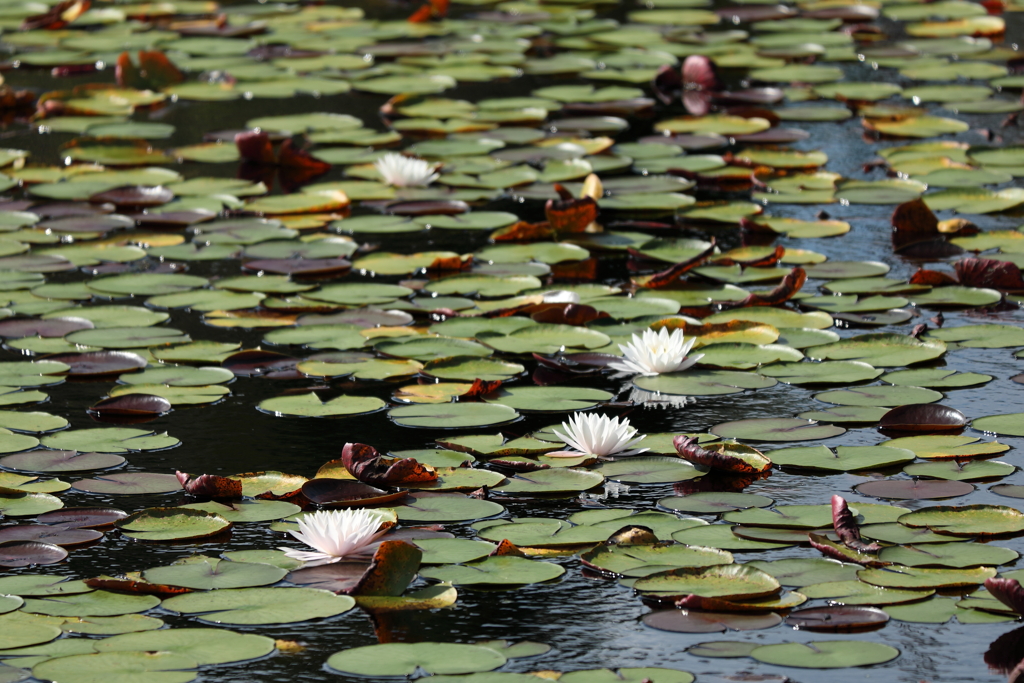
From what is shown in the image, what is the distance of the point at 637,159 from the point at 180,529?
3.16 metres

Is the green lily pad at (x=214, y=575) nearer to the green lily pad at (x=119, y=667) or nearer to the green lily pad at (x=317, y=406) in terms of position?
the green lily pad at (x=119, y=667)

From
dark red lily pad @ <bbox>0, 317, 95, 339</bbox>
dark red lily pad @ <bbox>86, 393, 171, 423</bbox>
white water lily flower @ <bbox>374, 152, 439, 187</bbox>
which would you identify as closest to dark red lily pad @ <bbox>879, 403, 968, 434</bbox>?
dark red lily pad @ <bbox>86, 393, 171, 423</bbox>

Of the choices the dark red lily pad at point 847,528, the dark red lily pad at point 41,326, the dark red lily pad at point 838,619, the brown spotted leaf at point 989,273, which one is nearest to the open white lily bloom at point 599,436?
the dark red lily pad at point 847,528

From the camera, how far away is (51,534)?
9.08 feet

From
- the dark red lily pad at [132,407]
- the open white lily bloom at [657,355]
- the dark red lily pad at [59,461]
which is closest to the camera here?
the dark red lily pad at [59,461]

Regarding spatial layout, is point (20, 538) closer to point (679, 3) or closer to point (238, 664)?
point (238, 664)

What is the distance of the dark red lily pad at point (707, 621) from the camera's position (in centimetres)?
236

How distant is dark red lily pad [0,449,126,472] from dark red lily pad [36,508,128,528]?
0.79 feet

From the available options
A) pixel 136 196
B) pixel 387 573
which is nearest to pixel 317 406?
pixel 387 573

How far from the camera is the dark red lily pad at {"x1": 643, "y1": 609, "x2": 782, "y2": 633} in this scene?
236 centimetres

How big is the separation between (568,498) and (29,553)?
43.2 inches

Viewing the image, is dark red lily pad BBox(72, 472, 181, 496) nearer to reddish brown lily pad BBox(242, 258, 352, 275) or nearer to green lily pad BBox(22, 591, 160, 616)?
green lily pad BBox(22, 591, 160, 616)

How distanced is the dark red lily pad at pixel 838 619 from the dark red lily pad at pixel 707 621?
4cm

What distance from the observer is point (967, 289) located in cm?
411
